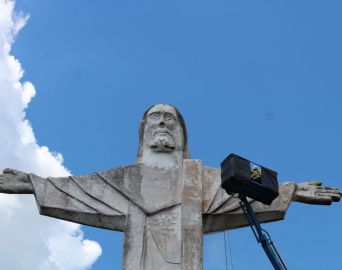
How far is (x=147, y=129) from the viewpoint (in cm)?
1399

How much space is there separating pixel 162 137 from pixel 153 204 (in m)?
1.50

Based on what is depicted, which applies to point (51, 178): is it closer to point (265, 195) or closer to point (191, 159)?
point (191, 159)

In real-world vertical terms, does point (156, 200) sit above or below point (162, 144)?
below

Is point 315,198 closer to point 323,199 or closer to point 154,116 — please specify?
point 323,199

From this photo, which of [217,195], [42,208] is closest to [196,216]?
[217,195]

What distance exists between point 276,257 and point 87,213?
3.40 m

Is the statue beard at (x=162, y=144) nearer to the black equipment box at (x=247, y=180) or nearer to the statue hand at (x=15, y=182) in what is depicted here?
the black equipment box at (x=247, y=180)

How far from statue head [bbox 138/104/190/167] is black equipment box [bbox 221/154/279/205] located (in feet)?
6.29

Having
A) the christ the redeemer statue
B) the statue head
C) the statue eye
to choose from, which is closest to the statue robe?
the christ the redeemer statue

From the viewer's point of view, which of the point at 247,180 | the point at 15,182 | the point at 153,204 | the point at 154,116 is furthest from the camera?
the point at 154,116

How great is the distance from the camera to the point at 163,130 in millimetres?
13797

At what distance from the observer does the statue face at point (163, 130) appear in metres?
13.6

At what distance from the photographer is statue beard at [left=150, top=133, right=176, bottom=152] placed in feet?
44.5

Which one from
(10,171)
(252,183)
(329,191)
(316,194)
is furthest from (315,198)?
(10,171)
